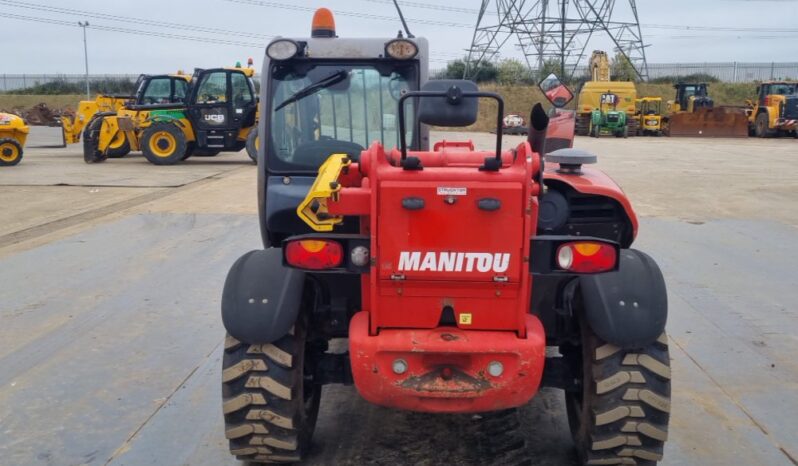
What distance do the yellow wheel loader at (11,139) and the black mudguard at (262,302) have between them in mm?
17918

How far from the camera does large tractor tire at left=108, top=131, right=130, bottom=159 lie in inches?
816

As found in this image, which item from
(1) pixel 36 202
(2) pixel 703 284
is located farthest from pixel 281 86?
(1) pixel 36 202

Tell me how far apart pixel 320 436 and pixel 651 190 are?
12.2 metres

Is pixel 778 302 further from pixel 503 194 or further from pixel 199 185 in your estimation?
pixel 199 185

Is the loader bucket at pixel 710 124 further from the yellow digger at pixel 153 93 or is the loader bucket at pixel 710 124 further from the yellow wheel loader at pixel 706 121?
the yellow digger at pixel 153 93

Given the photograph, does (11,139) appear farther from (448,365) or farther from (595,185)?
(448,365)

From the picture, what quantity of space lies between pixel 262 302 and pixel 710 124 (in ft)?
118

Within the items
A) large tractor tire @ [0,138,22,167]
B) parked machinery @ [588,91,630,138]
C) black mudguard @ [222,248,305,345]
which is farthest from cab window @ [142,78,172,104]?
parked machinery @ [588,91,630,138]

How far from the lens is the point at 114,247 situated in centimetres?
932

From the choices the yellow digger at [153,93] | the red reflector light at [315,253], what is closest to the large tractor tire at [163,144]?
the yellow digger at [153,93]

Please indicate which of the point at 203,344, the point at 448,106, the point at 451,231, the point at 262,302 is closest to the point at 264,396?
the point at 262,302

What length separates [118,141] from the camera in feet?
68.2

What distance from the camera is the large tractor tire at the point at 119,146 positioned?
2073 centimetres

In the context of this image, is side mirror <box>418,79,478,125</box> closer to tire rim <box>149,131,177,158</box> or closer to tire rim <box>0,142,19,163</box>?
tire rim <box>149,131,177,158</box>
